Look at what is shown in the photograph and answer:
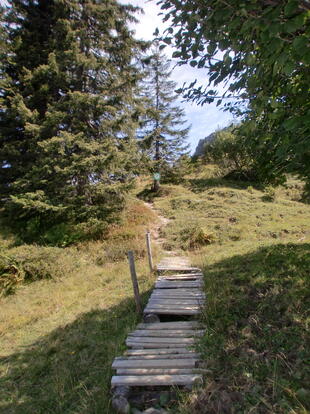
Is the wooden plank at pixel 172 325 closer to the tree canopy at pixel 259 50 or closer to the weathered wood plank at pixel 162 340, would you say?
the weathered wood plank at pixel 162 340

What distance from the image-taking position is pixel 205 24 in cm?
158

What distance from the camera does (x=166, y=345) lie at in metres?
3.15

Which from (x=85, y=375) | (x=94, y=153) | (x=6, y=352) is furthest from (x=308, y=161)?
(x=94, y=153)

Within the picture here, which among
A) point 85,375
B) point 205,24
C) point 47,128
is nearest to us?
point 205,24

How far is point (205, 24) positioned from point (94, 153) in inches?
331

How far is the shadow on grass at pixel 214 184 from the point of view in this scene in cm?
1870

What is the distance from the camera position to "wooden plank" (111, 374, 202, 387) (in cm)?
245

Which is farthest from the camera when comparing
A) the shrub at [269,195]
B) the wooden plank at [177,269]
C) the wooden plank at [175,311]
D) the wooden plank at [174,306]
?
the shrub at [269,195]

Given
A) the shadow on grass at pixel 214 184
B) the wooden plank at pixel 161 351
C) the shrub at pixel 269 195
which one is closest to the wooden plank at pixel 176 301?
the wooden plank at pixel 161 351

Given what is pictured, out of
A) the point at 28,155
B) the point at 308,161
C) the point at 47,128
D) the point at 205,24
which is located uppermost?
the point at 47,128

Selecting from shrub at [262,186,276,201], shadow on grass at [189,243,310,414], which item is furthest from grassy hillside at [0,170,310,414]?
shrub at [262,186,276,201]

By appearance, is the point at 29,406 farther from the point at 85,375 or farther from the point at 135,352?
the point at 135,352

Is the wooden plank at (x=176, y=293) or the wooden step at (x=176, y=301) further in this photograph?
the wooden plank at (x=176, y=293)

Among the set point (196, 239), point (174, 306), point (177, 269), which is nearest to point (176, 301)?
point (174, 306)
